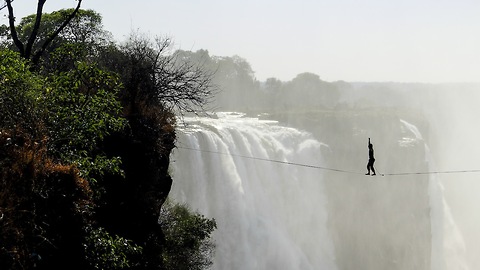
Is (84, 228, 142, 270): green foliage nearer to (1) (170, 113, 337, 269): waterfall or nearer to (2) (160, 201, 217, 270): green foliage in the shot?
(2) (160, 201, 217, 270): green foliage

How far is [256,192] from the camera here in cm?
3253

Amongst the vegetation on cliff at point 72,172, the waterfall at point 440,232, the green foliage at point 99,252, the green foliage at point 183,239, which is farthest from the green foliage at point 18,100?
the waterfall at point 440,232

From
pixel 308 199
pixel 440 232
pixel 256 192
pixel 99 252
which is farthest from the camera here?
pixel 440 232

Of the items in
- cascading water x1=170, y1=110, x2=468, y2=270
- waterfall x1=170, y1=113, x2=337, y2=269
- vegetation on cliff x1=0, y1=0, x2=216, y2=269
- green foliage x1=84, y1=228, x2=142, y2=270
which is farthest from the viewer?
cascading water x1=170, y1=110, x2=468, y2=270

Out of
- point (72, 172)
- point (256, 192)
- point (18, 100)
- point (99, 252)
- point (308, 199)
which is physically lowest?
point (308, 199)

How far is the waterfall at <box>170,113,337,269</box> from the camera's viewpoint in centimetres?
2752

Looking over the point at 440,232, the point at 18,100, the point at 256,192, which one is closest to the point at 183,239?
the point at 18,100

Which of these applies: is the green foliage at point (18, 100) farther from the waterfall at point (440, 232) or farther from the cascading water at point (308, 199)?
the waterfall at point (440, 232)

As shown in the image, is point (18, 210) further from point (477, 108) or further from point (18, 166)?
point (477, 108)

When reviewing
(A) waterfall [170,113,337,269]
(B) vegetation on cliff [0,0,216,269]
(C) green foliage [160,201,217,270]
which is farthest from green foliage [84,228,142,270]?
(A) waterfall [170,113,337,269]

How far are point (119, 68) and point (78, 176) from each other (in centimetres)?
1100

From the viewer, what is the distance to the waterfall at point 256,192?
90.3ft

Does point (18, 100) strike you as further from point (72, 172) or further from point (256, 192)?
point (256, 192)

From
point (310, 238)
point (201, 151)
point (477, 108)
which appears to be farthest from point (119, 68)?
point (477, 108)
